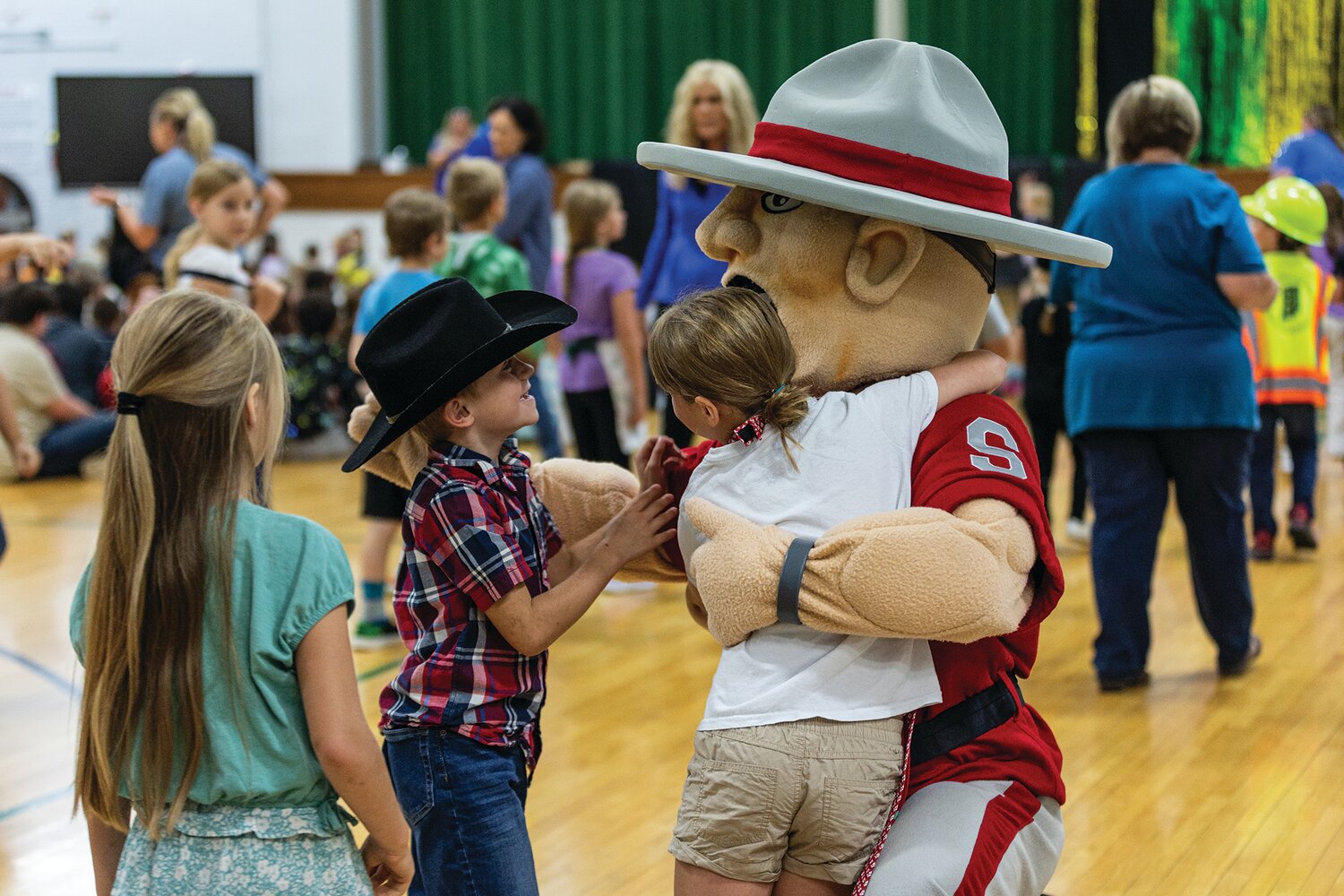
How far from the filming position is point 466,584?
1.85m

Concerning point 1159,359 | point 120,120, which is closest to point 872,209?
point 1159,359

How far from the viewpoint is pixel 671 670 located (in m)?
4.16

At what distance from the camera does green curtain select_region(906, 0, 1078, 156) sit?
36.5 ft

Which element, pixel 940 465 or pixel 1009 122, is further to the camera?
pixel 1009 122

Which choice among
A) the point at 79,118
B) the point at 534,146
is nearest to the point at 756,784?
the point at 534,146

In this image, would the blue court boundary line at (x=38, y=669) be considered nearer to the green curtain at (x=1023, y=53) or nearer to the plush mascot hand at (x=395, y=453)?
the plush mascot hand at (x=395, y=453)

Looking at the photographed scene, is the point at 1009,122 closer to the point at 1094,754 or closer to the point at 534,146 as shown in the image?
the point at 534,146

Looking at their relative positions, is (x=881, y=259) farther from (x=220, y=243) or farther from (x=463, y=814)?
(x=220, y=243)

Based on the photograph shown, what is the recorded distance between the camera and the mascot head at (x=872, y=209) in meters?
1.82

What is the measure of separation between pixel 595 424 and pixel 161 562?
12.0 feet

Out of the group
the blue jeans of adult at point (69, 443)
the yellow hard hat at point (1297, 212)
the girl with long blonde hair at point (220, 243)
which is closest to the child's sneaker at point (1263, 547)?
the yellow hard hat at point (1297, 212)

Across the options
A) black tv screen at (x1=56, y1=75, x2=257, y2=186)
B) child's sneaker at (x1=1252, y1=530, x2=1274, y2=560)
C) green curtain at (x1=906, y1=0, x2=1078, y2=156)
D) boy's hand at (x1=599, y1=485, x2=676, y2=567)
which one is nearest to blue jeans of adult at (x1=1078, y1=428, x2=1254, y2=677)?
child's sneaker at (x1=1252, y1=530, x2=1274, y2=560)

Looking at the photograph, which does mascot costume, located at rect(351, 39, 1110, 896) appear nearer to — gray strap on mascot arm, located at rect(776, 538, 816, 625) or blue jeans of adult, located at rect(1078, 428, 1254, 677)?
gray strap on mascot arm, located at rect(776, 538, 816, 625)

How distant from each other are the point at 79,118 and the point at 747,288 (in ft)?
36.4
